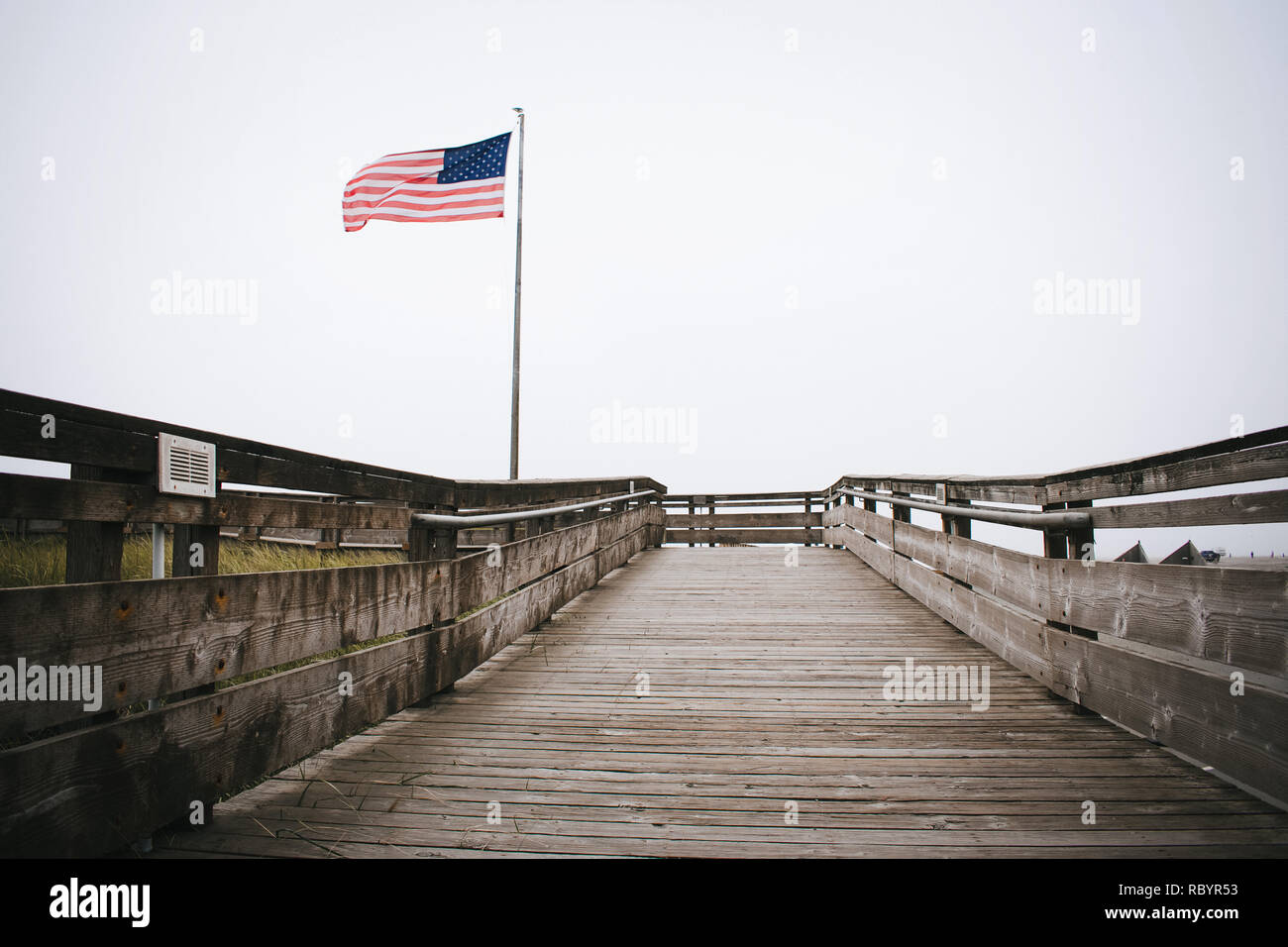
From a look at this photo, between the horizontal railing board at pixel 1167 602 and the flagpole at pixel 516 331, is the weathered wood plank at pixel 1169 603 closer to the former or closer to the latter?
the horizontal railing board at pixel 1167 602

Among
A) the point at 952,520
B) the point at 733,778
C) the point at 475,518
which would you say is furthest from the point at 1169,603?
the point at 475,518

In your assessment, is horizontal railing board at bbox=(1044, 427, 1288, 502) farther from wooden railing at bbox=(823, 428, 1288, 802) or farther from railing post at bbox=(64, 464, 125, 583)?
railing post at bbox=(64, 464, 125, 583)

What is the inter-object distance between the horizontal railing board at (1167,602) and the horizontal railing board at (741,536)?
10.3 metres

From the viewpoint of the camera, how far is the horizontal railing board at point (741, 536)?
48.7 ft

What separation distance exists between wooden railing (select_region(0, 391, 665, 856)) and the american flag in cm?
904

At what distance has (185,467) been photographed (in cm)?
225

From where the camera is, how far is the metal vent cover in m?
2.16

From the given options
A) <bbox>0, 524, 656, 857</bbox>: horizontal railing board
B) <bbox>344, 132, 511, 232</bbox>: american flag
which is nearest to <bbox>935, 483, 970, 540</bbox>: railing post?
<bbox>0, 524, 656, 857</bbox>: horizontal railing board

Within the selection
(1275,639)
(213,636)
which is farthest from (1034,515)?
(213,636)

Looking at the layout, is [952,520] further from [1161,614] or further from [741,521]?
[741,521]

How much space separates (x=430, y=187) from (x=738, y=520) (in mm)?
8800
